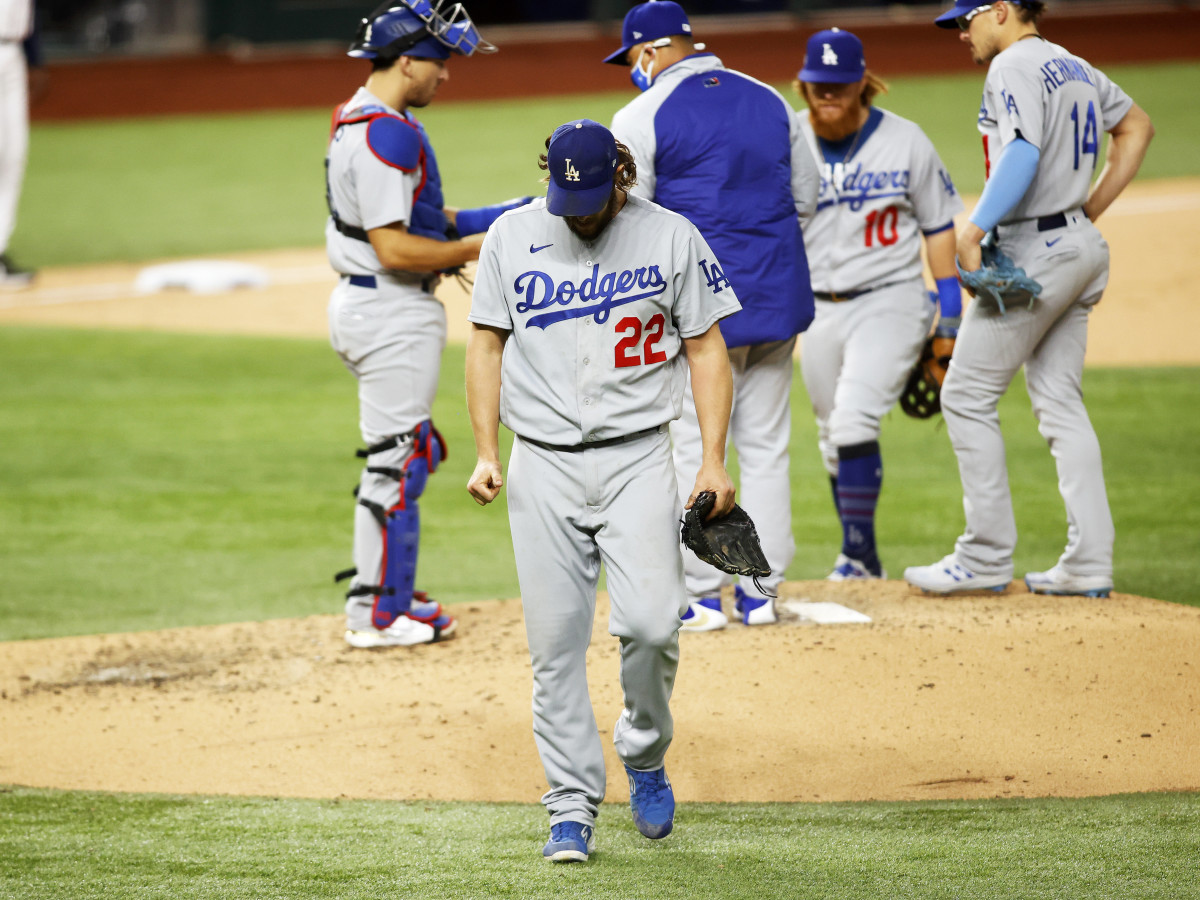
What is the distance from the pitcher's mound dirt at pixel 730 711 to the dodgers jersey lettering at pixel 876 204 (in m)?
1.42

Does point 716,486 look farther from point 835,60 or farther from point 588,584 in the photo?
point 835,60

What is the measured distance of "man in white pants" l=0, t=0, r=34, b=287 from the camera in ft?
43.8

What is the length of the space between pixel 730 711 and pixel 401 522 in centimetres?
151

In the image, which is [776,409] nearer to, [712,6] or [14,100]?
[14,100]

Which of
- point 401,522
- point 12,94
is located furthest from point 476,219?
point 12,94

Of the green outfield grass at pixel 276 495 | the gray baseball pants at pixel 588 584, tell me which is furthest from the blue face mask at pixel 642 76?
the green outfield grass at pixel 276 495

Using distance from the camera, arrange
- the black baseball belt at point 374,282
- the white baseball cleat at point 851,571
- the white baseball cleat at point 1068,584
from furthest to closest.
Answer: the white baseball cleat at point 851,571
the white baseball cleat at point 1068,584
the black baseball belt at point 374,282

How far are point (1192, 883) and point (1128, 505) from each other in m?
4.39

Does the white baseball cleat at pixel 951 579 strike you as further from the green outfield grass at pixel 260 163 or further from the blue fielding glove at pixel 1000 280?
the green outfield grass at pixel 260 163

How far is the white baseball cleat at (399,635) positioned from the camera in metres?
5.55

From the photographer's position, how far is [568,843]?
361cm

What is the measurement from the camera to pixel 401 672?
17.3 feet

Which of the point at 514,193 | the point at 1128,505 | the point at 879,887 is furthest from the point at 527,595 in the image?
the point at 514,193

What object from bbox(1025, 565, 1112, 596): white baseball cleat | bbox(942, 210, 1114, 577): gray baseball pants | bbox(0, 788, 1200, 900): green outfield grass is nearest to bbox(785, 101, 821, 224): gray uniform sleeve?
bbox(942, 210, 1114, 577): gray baseball pants
